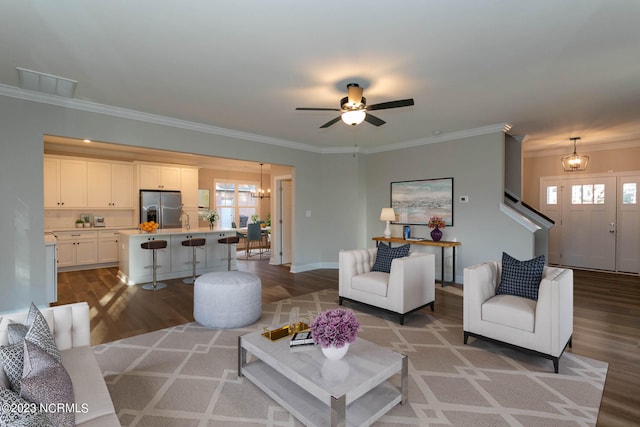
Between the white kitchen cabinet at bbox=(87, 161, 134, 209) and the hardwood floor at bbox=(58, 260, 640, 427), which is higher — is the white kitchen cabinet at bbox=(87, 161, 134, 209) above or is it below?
above

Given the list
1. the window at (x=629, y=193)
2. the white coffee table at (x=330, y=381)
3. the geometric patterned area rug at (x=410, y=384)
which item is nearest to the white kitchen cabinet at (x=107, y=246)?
the geometric patterned area rug at (x=410, y=384)

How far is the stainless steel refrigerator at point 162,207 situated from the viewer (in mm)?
7535

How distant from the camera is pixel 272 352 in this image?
2.29 metres

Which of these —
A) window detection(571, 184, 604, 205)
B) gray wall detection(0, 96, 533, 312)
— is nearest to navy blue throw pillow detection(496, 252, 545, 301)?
gray wall detection(0, 96, 533, 312)

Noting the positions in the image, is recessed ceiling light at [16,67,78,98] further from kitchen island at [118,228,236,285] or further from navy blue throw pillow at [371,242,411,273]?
navy blue throw pillow at [371,242,411,273]

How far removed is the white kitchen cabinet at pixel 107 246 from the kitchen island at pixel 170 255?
1233mm

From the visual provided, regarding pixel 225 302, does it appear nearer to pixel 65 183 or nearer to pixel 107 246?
pixel 107 246

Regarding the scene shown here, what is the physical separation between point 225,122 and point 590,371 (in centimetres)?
521

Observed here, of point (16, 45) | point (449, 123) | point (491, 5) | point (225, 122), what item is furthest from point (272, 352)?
point (449, 123)

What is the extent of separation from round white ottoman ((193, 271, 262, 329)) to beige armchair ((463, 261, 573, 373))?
2293 mm

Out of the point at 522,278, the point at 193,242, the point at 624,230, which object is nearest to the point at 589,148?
the point at 624,230

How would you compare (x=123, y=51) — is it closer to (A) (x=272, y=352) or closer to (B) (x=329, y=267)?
(A) (x=272, y=352)

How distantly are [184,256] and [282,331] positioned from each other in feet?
13.9

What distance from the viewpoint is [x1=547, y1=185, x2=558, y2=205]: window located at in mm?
7457
